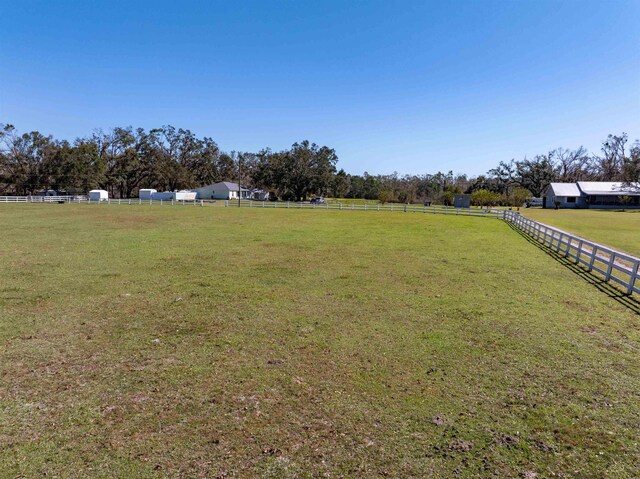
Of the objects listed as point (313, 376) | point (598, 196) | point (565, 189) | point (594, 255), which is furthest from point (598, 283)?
point (598, 196)

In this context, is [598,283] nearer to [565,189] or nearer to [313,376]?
[313,376]

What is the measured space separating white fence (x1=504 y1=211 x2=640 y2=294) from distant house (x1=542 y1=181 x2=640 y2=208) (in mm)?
43133

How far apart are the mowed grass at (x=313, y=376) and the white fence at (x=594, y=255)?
34.5 inches

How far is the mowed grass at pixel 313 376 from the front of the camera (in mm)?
3638

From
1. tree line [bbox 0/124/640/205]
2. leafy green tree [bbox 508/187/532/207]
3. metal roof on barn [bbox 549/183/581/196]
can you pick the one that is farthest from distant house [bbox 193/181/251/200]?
metal roof on barn [bbox 549/183/581/196]

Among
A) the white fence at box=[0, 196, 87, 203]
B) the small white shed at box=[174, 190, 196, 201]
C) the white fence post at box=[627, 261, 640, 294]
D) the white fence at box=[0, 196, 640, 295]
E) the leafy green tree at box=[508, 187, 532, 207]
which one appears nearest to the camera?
the white fence post at box=[627, 261, 640, 294]

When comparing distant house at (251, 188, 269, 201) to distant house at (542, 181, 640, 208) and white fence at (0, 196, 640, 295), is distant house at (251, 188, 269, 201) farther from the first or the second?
distant house at (542, 181, 640, 208)

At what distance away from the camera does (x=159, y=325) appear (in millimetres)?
6949

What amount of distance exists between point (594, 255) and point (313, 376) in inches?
446

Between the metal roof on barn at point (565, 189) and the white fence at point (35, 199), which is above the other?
the metal roof on barn at point (565, 189)

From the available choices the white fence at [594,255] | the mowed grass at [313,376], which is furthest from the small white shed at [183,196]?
the mowed grass at [313,376]

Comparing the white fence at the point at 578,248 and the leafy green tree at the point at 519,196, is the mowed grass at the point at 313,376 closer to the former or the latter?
the white fence at the point at 578,248

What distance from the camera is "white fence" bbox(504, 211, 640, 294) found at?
32.0ft

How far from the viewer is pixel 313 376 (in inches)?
203
